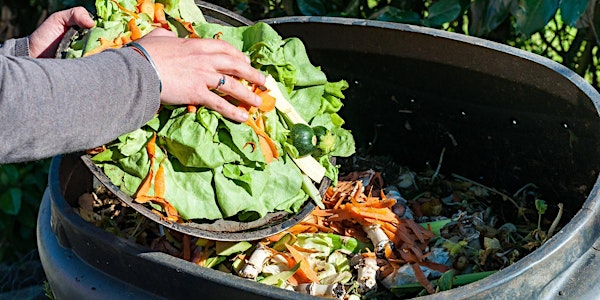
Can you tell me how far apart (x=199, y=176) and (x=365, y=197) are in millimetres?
705

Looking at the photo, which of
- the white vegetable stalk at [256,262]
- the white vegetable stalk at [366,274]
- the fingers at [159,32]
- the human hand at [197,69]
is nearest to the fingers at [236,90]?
the human hand at [197,69]

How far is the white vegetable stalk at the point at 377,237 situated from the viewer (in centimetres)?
235

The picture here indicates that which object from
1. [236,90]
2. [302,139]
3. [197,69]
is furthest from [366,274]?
[197,69]

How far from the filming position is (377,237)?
2365 millimetres

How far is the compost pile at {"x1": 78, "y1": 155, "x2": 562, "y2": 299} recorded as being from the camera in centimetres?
221

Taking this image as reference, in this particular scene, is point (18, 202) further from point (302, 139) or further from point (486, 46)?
point (486, 46)

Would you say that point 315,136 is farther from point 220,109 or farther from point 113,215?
point 113,215

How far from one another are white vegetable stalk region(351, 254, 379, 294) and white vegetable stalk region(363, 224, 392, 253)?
0.22ft

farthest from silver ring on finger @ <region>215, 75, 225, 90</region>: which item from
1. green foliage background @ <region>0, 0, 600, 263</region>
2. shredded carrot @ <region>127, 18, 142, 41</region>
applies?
green foliage background @ <region>0, 0, 600, 263</region>

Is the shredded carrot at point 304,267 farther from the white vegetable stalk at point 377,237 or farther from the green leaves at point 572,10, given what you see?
the green leaves at point 572,10

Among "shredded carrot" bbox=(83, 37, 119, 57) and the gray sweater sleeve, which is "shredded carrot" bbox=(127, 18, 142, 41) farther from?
the gray sweater sleeve

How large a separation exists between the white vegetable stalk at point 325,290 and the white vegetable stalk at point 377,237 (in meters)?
0.24

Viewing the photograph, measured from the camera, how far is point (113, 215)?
257 centimetres

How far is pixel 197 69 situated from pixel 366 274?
0.80 metres
